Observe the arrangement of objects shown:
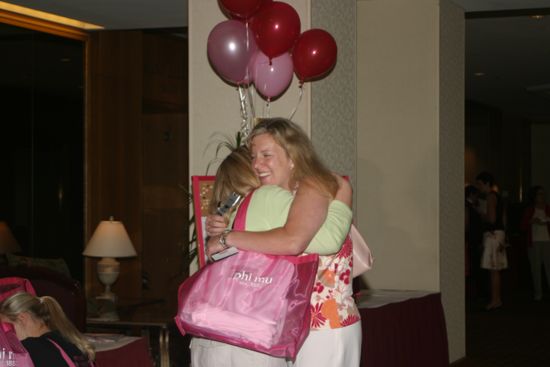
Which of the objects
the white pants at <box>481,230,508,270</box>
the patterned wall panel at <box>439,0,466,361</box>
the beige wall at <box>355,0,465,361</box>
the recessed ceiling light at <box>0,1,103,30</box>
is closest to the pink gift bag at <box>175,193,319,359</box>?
the beige wall at <box>355,0,465,361</box>

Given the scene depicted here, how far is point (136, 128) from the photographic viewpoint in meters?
8.55

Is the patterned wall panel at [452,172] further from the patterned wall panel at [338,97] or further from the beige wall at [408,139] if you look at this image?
the patterned wall panel at [338,97]

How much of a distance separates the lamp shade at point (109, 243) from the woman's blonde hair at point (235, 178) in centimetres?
448

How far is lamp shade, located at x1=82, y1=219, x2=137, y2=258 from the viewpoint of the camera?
23.2 ft

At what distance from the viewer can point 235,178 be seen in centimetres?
271

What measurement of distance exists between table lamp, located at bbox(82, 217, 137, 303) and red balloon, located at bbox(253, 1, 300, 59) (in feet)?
10.3

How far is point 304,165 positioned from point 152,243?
6322mm

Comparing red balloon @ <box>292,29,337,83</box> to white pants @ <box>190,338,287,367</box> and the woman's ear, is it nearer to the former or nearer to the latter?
the woman's ear

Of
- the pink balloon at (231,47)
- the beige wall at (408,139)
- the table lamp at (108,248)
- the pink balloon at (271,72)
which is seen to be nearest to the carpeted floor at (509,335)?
the beige wall at (408,139)

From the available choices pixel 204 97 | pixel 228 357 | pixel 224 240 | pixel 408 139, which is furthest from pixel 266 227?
pixel 408 139

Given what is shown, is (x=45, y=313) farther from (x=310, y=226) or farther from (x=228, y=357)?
(x=310, y=226)

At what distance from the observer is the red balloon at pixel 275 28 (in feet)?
14.0

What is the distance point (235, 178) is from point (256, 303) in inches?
16.2

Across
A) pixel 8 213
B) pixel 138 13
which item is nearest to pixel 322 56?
pixel 138 13
